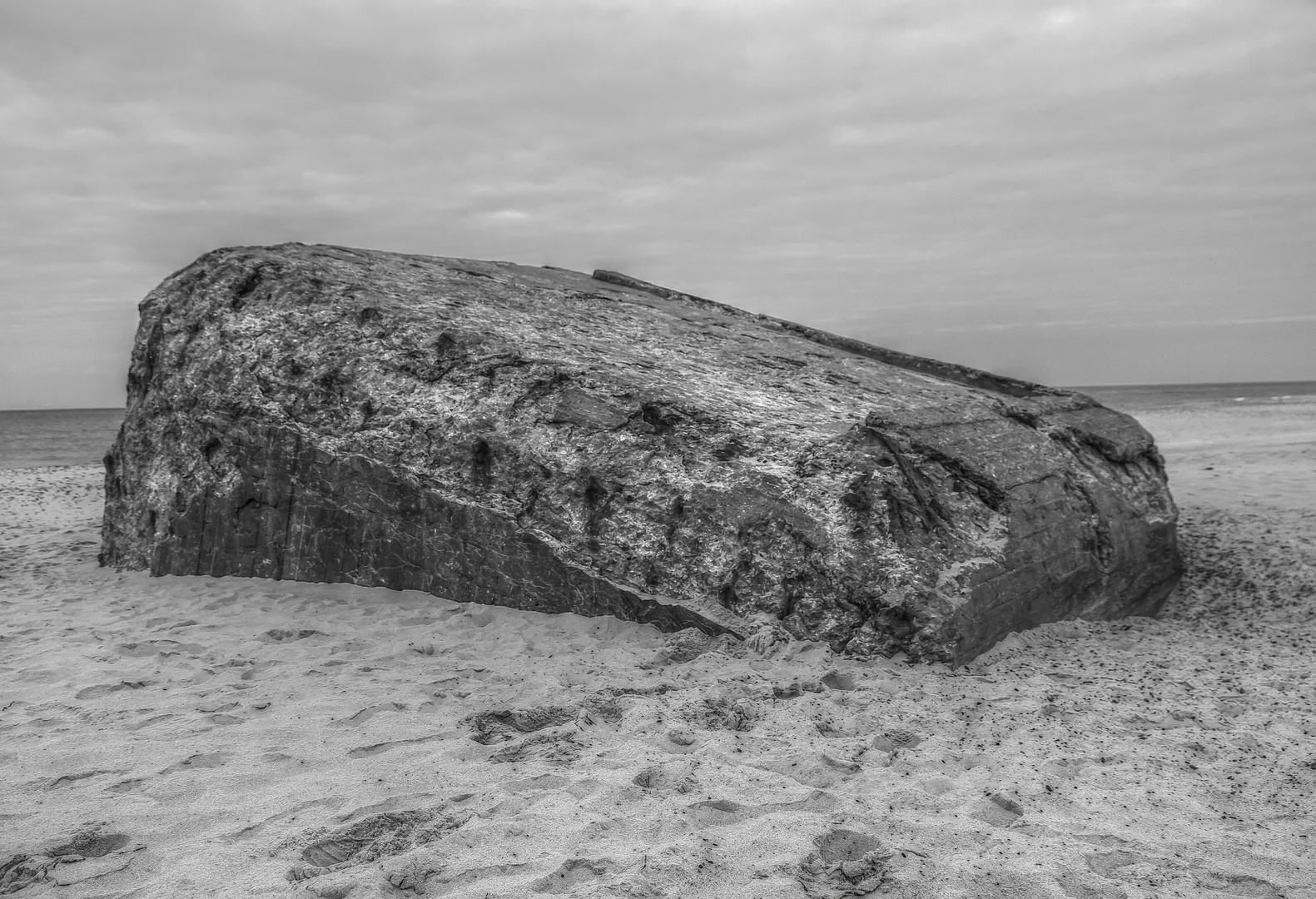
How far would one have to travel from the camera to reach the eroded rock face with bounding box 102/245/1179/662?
4809mm

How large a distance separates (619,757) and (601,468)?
77.2 inches

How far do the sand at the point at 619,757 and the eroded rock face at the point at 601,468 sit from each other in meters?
0.26

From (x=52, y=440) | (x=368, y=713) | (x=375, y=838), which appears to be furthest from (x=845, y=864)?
(x=52, y=440)

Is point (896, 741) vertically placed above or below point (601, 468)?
below

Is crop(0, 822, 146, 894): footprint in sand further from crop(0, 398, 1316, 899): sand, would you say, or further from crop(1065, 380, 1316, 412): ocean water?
crop(1065, 380, 1316, 412): ocean water

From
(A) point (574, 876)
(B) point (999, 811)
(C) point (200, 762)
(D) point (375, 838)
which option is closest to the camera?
(A) point (574, 876)

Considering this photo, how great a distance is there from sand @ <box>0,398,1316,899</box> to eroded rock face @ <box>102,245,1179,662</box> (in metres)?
0.26

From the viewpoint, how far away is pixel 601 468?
17.1ft

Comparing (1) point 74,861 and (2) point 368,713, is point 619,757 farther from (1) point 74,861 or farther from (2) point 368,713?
(1) point 74,861

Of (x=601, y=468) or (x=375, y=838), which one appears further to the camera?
(x=601, y=468)

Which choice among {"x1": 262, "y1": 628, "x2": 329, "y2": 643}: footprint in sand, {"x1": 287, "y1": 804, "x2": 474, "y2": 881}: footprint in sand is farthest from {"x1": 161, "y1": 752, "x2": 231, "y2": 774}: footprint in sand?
{"x1": 262, "y1": 628, "x2": 329, "y2": 643}: footprint in sand

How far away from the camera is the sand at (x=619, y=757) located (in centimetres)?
284

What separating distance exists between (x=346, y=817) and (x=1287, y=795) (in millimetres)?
3357

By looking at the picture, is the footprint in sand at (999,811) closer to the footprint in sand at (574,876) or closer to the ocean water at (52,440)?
the footprint in sand at (574,876)
